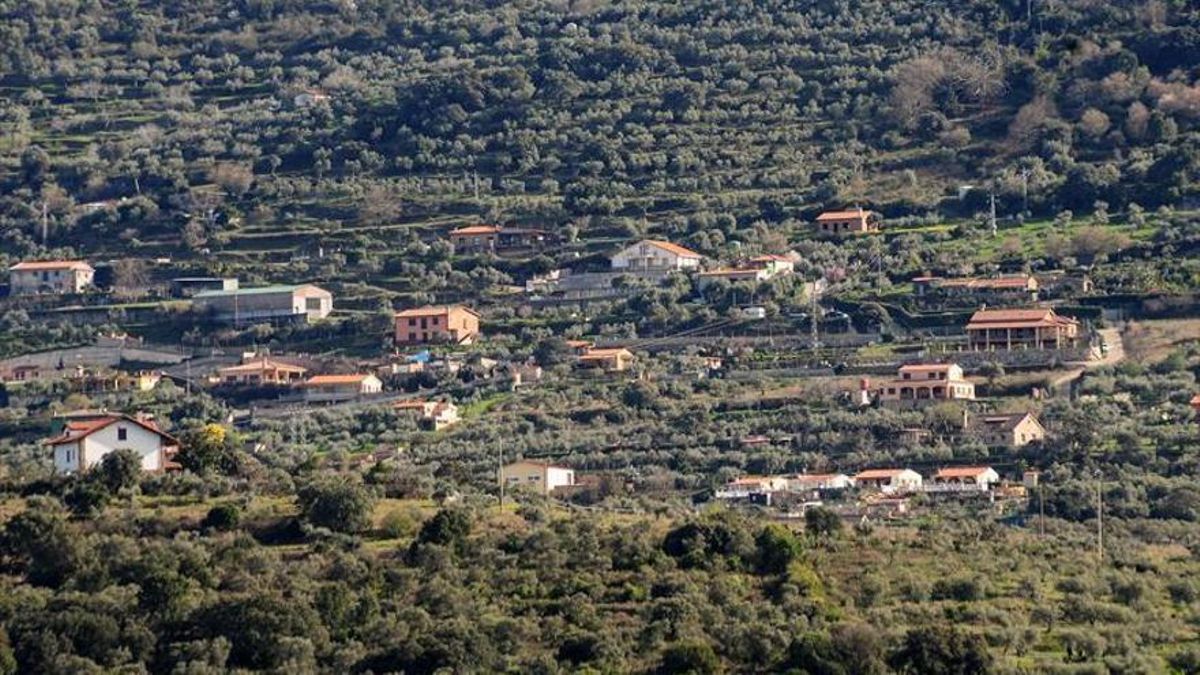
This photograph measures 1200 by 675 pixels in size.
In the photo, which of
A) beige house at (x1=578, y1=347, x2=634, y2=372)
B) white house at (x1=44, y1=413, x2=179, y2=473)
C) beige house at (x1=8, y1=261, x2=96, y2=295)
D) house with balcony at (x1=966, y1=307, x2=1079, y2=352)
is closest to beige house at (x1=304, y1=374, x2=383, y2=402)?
beige house at (x1=578, y1=347, x2=634, y2=372)

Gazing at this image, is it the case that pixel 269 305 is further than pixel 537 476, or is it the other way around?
pixel 269 305

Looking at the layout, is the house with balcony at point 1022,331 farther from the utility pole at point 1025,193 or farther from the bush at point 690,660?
the bush at point 690,660

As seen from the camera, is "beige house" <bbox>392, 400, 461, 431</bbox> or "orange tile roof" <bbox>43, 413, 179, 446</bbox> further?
"beige house" <bbox>392, 400, 461, 431</bbox>

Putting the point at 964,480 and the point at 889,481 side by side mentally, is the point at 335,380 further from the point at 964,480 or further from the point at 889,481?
the point at 964,480

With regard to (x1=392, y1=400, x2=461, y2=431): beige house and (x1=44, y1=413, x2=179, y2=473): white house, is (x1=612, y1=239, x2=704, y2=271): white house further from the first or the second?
(x1=44, y1=413, x2=179, y2=473): white house

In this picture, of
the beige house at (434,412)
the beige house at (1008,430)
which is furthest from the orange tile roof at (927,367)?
the beige house at (434,412)

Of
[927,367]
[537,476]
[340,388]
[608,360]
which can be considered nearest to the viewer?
[537,476]

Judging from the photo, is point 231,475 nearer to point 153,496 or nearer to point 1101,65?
point 153,496

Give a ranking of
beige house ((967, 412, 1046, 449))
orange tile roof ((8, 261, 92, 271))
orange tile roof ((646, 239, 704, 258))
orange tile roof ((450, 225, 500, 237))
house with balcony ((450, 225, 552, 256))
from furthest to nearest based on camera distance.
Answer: orange tile roof ((450, 225, 500, 237)) → house with balcony ((450, 225, 552, 256)) → orange tile roof ((8, 261, 92, 271)) → orange tile roof ((646, 239, 704, 258)) → beige house ((967, 412, 1046, 449))

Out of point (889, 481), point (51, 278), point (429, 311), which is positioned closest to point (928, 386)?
point (889, 481)
